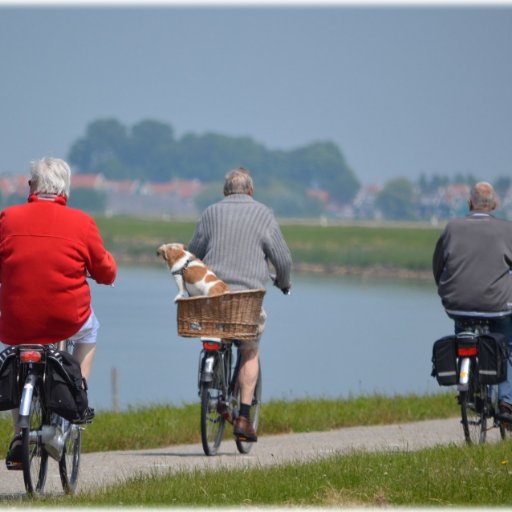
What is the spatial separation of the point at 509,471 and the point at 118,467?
8.57ft

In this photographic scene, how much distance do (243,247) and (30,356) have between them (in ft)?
9.68

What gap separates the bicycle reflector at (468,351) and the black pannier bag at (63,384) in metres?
3.23

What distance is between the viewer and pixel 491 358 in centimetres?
908

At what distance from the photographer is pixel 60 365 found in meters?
6.61

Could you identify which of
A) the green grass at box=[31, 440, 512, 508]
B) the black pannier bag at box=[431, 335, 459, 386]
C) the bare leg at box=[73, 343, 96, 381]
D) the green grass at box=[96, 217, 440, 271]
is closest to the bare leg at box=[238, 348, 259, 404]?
A: the black pannier bag at box=[431, 335, 459, 386]

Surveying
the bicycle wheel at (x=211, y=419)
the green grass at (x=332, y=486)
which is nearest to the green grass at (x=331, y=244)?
the bicycle wheel at (x=211, y=419)

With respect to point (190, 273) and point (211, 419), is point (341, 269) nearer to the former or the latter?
point (211, 419)

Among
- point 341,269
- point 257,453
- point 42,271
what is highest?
point 42,271

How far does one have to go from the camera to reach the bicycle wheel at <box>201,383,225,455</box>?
362 inches

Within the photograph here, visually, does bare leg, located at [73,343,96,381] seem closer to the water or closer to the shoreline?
the water

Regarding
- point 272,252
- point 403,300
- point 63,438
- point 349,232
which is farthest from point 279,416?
point 349,232

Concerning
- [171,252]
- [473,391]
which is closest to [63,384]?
[171,252]

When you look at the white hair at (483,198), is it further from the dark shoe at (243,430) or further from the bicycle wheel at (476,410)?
the dark shoe at (243,430)

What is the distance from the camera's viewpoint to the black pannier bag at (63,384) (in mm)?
6625
